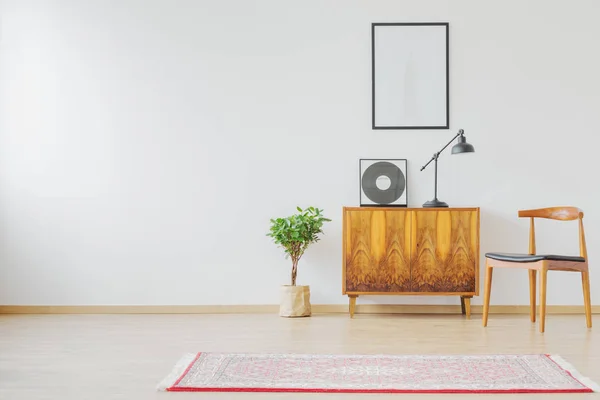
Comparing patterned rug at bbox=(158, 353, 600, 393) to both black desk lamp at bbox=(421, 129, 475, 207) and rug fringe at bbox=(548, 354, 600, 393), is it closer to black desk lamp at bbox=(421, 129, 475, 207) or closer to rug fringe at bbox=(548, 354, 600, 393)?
rug fringe at bbox=(548, 354, 600, 393)

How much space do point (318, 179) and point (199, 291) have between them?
1.14 m

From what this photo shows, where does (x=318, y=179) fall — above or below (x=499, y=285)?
above

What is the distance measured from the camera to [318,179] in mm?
4949

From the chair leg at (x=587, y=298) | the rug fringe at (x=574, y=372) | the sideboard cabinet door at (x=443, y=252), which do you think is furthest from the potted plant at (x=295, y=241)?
the rug fringe at (x=574, y=372)

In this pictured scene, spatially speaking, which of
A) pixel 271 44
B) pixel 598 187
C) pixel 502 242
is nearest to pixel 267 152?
pixel 271 44

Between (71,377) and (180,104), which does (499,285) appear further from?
(71,377)

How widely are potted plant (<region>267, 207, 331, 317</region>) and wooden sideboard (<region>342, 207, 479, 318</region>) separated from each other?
0.24 m

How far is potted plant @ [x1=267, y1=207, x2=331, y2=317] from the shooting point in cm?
459

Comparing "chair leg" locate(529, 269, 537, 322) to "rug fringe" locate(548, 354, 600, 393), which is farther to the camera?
"chair leg" locate(529, 269, 537, 322)

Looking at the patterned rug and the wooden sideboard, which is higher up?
the wooden sideboard

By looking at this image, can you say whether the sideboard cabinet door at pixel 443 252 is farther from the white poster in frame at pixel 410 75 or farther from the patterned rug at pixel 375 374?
the patterned rug at pixel 375 374

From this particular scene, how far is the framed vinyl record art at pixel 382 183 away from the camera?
16.1 ft

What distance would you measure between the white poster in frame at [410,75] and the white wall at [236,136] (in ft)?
0.25

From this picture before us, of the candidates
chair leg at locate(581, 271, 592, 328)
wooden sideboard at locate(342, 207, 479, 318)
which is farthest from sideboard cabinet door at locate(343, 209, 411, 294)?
chair leg at locate(581, 271, 592, 328)
